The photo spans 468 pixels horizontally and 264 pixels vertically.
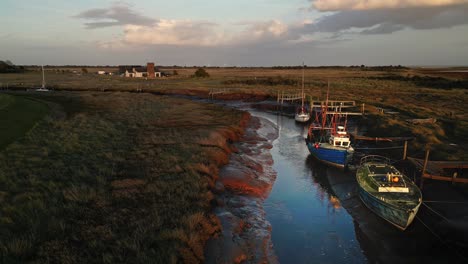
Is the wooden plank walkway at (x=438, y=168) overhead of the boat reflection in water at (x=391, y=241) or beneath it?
overhead

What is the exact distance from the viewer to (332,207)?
23609 mm

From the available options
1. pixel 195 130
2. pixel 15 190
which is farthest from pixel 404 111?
pixel 15 190

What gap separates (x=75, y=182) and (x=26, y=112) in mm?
26213

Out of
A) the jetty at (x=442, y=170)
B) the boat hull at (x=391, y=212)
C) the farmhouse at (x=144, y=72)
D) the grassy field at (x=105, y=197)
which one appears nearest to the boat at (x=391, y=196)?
the boat hull at (x=391, y=212)

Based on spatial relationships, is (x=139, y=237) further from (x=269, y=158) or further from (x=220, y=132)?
(x=220, y=132)

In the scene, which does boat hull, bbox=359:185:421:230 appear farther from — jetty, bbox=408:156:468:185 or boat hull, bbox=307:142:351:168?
boat hull, bbox=307:142:351:168

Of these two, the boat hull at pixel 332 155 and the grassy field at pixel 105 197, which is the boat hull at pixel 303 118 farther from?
the grassy field at pixel 105 197

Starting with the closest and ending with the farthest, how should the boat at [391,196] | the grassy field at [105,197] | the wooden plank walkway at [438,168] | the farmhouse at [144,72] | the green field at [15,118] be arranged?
the grassy field at [105,197] → the boat at [391,196] → the wooden plank walkway at [438,168] → the green field at [15,118] → the farmhouse at [144,72]

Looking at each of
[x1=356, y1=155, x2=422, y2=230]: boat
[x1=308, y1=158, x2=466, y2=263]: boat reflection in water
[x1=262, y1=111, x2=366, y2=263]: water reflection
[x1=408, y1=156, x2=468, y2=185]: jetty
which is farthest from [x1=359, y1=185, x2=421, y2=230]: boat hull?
[x1=408, y1=156, x2=468, y2=185]: jetty

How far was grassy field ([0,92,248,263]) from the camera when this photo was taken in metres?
13.0

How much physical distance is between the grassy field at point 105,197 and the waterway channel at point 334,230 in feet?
15.4

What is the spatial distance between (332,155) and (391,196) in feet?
37.3

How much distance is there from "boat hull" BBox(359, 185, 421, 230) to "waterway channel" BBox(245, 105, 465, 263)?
0.54 metres

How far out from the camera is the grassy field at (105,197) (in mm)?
12961
